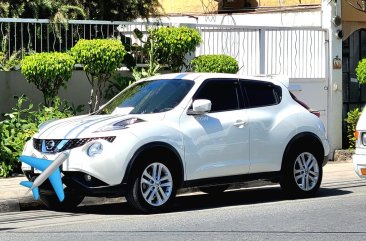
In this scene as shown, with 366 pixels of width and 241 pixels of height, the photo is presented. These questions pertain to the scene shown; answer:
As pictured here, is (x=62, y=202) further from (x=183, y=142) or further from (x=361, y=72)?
(x=361, y=72)

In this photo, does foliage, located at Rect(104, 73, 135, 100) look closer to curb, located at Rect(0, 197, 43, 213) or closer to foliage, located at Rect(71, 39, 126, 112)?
foliage, located at Rect(71, 39, 126, 112)

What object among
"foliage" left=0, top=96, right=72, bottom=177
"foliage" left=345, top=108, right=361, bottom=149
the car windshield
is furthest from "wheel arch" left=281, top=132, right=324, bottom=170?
"foliage" left=345, top=108, right=361, bottom=149

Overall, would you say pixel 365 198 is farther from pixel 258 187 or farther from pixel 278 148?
pixel 258 187

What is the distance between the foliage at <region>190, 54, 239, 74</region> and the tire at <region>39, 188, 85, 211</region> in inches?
205

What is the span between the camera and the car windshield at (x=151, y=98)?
465 inches

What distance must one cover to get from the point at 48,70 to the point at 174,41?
272cm

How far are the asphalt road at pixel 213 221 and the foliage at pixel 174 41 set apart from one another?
4.03 metres

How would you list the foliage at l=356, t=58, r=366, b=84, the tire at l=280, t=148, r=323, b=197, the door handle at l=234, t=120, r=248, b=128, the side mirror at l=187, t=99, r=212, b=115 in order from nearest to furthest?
the side mirror at l=187, t=99, r=212, b=115 → the door handle at l=234, t=120, r=248, b=128 → the tire at l=280, t=148, r=323, b=197 → the foliage at l=356, t=58, r=366, b=84

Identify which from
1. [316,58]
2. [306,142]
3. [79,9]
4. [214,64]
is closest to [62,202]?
[306,142]

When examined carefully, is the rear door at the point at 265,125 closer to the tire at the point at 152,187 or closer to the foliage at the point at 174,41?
the tire at the point at 152,187

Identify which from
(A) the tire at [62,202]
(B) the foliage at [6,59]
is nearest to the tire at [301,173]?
(A) the tire at [62,202]

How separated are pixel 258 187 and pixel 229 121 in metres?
3.17

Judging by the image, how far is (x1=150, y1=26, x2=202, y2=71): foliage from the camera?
54.0ft

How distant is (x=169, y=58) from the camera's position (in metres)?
16.8
